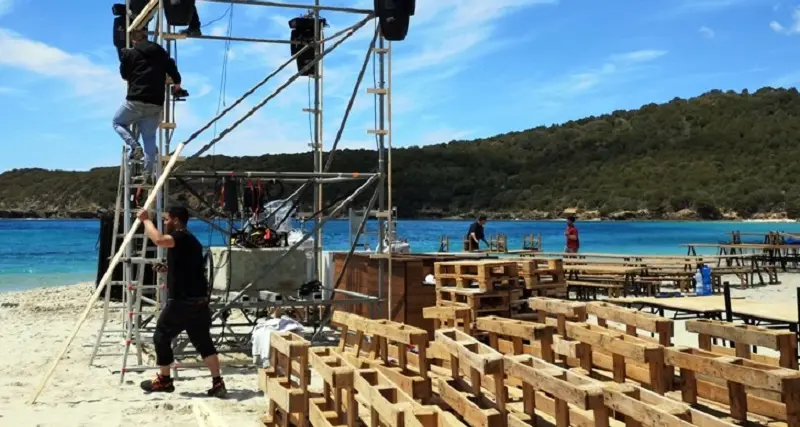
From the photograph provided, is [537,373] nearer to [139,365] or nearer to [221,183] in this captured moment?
[139,365]

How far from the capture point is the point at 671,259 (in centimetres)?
2289

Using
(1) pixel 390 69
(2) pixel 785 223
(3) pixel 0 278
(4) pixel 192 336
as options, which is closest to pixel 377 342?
(4) pixel 192 336

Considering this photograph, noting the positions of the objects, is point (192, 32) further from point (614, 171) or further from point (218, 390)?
point (614, 171)

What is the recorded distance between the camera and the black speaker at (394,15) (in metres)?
11.1

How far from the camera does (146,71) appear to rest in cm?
961

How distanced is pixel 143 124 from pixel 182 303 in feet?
9.28

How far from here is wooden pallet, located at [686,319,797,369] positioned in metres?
5.60

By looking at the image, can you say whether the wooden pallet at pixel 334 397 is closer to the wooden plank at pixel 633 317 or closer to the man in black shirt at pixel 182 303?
the man in black shirt at pixel 182 303

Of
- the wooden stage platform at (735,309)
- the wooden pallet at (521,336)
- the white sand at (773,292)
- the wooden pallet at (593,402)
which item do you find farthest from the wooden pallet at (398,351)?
the white sand at (773,292)

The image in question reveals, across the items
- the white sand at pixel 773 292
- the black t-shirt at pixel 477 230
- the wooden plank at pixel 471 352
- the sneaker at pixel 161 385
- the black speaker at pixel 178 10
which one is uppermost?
the black speaker at pixel 178 10

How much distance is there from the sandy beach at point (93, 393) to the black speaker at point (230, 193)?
8.29 feet

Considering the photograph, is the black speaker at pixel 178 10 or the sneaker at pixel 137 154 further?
the sneaker at pixel 137 154

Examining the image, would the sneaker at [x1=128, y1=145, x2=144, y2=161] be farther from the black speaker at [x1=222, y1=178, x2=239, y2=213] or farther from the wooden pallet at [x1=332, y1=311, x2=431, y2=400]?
the wooden pallet at [x1=332, y1=311, x2=431, y2=400]

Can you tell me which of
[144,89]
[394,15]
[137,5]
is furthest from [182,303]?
[137,5]
